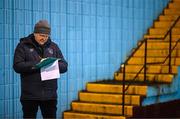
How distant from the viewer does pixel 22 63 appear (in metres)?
5.29

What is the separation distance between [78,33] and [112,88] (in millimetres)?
1264

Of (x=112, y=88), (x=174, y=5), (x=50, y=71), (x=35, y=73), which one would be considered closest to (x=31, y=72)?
(x=35, y=73)

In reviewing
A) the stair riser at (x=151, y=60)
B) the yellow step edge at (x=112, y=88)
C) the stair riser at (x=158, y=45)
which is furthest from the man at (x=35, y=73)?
the stair riser at (x=158, y=45)

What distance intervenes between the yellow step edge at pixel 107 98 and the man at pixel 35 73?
3083 millimetres

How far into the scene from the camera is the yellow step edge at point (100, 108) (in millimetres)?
8155

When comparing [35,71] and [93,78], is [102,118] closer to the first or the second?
[93,78]

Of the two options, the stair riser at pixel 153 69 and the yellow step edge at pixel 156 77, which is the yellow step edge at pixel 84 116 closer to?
the yellow step edge at pixel 156 77

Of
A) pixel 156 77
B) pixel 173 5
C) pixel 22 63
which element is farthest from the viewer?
pixel 173 5

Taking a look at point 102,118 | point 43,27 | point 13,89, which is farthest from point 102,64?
point 43,27

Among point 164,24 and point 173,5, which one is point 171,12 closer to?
point 173,5

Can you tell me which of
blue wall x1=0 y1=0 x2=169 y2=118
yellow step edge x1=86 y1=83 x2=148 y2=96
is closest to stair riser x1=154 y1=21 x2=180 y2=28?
blue wall x1=0 y1=0 x2=169 y2=118

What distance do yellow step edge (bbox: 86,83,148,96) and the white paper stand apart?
3339mm

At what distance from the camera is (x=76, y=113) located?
845 centimetres

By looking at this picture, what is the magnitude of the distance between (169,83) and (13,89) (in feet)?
10.7
